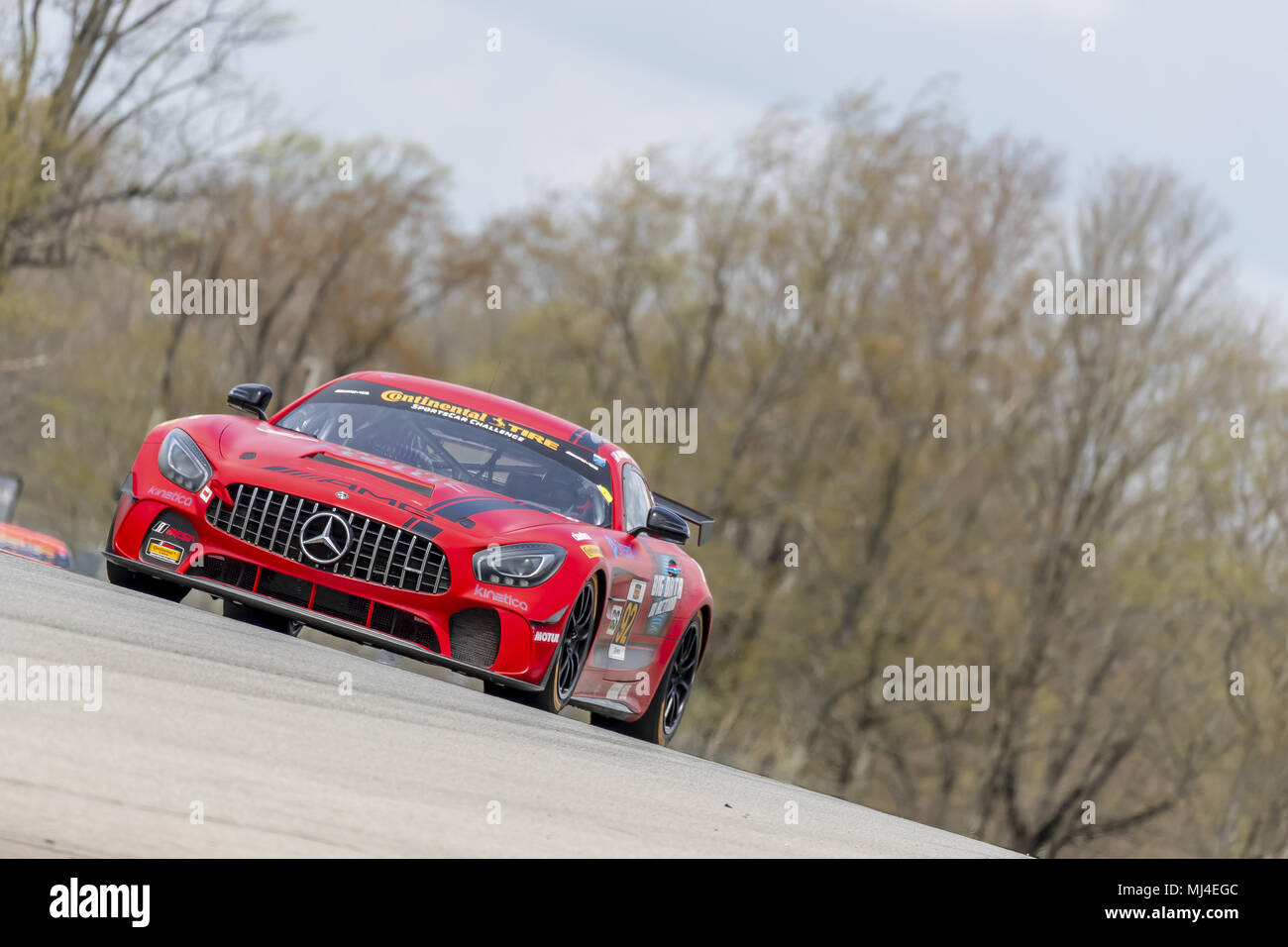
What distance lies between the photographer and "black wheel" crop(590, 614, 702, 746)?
10.8 meters

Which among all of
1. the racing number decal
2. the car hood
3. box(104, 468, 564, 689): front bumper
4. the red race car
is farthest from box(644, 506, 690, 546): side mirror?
box(104, 468, 564, 689): front bumper


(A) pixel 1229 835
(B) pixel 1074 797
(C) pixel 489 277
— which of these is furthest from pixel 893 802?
(C) pixel 489 277

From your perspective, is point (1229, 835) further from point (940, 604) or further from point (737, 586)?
point (737, 586)

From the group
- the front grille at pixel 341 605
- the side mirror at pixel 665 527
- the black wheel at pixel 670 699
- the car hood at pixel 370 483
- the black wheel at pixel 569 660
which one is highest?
the car hood at pixel 370 483

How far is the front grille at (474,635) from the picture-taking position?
8.33m

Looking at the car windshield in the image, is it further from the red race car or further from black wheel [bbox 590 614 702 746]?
black wheel [bbox 590 614 702 746]

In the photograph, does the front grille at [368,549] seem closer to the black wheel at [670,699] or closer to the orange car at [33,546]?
the black wheel at [670,699]

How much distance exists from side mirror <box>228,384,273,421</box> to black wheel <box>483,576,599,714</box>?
2.19 meters

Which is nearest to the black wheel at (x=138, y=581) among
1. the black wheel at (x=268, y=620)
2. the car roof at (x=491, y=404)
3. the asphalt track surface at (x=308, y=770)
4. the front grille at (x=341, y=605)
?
the black wheel at (x=268, y=620)

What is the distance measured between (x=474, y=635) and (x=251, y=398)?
231cm

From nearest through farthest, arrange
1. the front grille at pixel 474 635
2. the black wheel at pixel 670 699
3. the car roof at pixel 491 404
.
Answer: the front grille at pixel 474 635
the car roof at pixel 491 404
the black wheel at pixel 670 699

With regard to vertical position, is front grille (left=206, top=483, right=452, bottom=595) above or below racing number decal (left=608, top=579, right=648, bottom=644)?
above

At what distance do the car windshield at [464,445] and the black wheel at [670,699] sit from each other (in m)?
1.56

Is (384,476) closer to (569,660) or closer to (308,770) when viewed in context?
(569,660)
